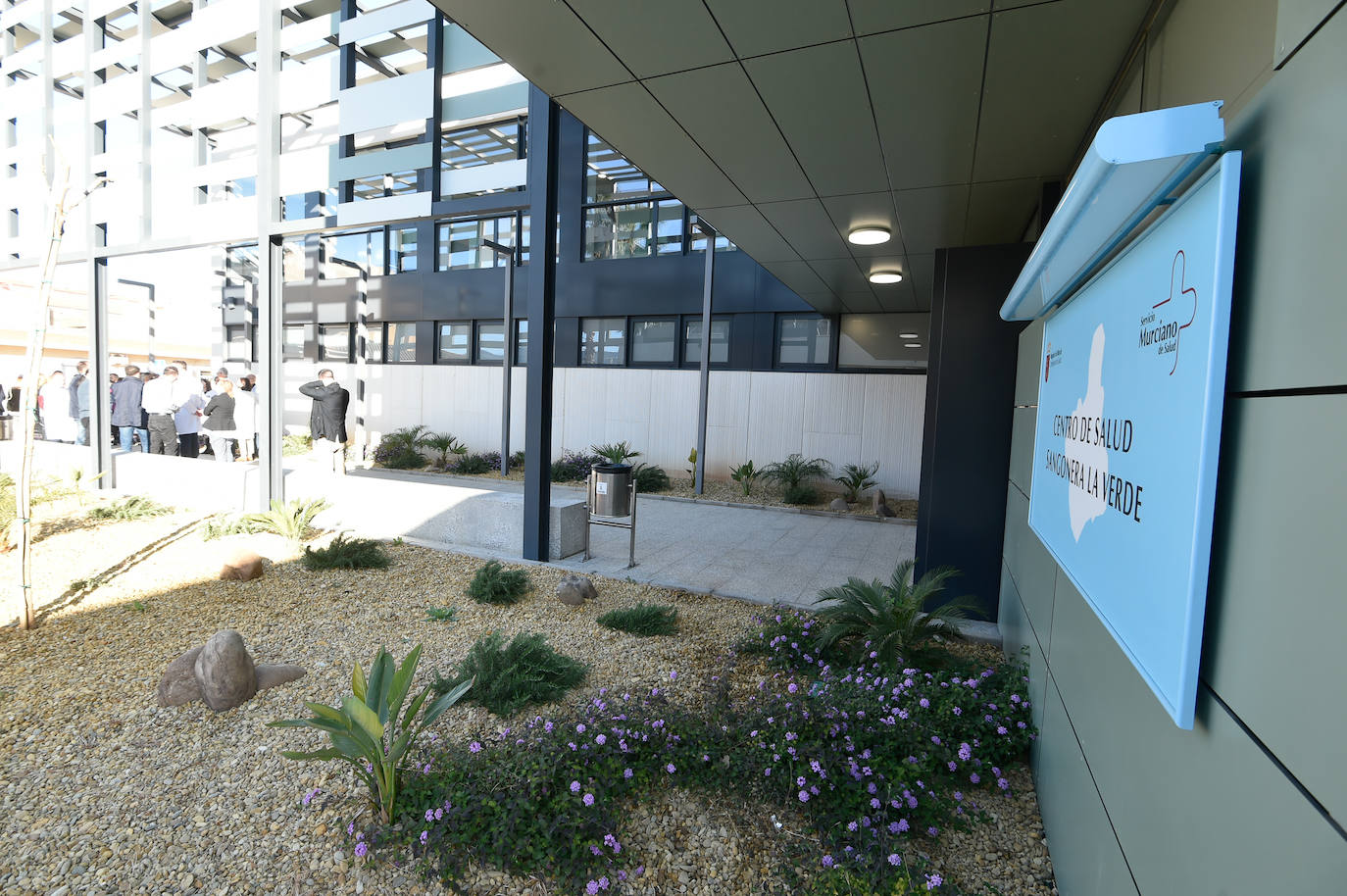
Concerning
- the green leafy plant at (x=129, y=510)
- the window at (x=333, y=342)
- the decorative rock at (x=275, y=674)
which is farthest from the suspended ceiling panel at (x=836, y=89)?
the window at (x=333, y=342)

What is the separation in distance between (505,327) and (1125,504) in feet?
37.7

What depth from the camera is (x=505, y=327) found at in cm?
1193

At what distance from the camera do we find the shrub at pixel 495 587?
4.84 meters

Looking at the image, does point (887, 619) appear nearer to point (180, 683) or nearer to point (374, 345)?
point (180, 683)

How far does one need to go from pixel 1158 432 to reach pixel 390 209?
6.73 meters

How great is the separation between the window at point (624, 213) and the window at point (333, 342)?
23.1 ft

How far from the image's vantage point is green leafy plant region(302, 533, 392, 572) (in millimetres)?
5426

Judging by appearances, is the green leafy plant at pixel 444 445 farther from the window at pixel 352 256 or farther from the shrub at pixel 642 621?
the shrub at pixel 642 621

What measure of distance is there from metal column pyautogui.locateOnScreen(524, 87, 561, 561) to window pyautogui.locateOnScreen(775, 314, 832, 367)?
6.64 meters

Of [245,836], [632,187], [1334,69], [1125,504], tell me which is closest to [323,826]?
[245,836]

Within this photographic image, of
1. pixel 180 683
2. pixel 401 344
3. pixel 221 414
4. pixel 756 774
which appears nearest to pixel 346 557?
pixel 180 683

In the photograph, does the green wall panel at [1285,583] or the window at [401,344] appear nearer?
the green wall panel at [1285,583]

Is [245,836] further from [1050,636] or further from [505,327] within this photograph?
[505,327]

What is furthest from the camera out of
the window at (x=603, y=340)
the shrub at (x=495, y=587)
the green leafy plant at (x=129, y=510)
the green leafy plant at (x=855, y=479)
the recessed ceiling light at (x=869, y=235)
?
the window at (x=603, y=340)
